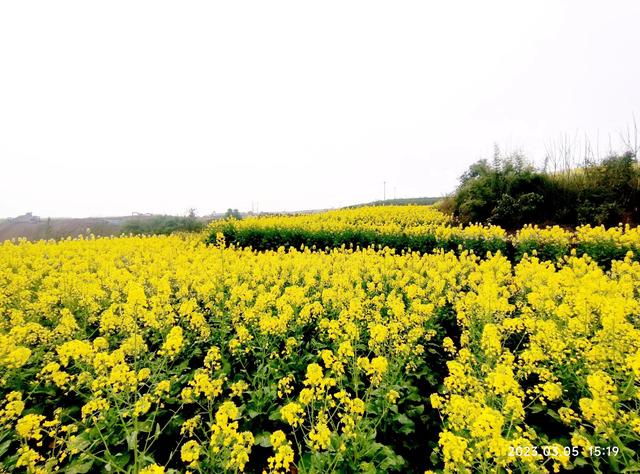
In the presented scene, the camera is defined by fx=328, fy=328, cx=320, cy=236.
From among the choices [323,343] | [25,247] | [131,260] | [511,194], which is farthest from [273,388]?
[511,194]

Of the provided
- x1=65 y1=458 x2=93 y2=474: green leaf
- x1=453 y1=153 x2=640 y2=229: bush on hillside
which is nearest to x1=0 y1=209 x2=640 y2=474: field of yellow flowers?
x1=65 y1=458 x2=93 y2=474: green leaf

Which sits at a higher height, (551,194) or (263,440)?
(551,194)

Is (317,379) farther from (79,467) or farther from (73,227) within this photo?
(73,227)

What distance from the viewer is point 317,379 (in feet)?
7.77

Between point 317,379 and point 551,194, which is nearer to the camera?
point 317,379

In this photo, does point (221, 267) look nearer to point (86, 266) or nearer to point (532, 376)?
point (86, 266)

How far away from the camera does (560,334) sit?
10.8ft

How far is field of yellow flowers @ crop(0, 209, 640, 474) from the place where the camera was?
7.07ft

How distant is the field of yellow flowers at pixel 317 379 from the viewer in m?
2.16

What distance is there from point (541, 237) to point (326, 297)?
6862 mm
